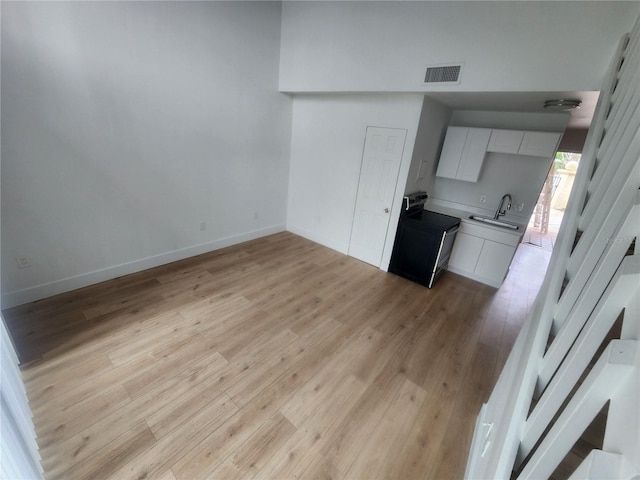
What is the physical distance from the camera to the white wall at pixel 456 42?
213 cm

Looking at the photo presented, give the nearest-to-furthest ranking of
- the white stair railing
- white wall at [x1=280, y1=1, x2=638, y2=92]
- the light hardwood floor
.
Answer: the white stair railing < the light hardwood floor < white wall at [x1=280, y1=1, x2=638, y2=92]

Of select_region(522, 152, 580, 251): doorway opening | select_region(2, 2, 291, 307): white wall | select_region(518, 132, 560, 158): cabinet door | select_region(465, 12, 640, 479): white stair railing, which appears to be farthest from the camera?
select_region(522, 152, 580, 251): doorway opening

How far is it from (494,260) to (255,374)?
343 cm

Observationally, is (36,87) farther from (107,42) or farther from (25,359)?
(25,359)

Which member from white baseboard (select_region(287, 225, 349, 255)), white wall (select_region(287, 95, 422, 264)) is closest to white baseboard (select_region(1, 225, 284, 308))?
white baseboard (select_region(287, 225, 349, 255))

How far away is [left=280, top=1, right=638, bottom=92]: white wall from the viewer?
6.98 ft

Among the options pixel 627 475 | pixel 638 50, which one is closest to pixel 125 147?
pixel 627 475

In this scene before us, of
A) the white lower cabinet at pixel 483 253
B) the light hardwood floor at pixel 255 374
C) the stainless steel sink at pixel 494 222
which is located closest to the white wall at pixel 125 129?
the light hardwood floor at pixel 255 374

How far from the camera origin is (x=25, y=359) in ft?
6.70

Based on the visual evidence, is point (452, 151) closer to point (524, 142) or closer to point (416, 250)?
point (524, 142)

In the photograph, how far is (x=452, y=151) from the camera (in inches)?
158

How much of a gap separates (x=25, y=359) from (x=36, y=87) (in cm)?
223

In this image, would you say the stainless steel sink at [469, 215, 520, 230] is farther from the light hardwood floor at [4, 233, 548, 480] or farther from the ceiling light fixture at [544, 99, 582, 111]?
the ceiling light fixture at [544, 99, 582, 111]

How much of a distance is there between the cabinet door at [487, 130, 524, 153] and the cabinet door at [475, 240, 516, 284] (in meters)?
1.27
